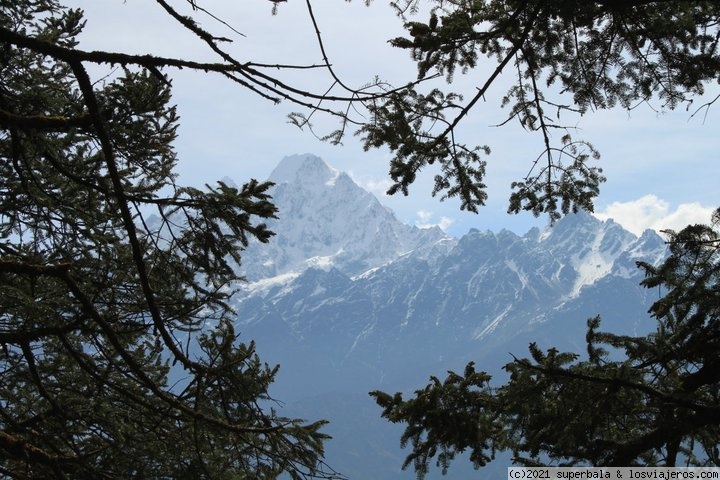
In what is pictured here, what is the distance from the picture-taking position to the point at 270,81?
2568 mm

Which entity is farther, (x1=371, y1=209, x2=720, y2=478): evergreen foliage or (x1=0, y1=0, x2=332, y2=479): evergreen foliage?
(x1=371, y1=209, x2=720, y2=478): evergreen foliage

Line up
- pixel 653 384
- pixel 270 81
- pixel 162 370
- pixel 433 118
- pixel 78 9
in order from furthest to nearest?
1. pixel 78 9
2. pixel 162 370
3. pixel 653 384
4. pixel 433 118
5. pixel 270 81

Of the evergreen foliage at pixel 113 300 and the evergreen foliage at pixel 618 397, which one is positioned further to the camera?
the evergreen foliage at pixel 618 397

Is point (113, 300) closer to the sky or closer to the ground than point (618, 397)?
closer to the sky

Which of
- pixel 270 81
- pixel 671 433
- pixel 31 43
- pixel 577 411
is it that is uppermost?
pixel 31 43

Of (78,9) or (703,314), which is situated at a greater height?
(78,9)

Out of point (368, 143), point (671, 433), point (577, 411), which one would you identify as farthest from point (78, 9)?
point (671, 433)

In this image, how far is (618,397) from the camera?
4.97 metres

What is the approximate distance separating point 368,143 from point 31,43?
2380 millimetres

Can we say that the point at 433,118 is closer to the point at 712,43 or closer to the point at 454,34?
the point at 454,34

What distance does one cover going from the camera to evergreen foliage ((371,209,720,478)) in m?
4.86

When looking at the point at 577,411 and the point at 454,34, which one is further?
the point at 577,411

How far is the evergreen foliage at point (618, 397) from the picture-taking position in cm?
486

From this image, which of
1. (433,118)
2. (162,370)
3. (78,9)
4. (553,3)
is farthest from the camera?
(78,9)
